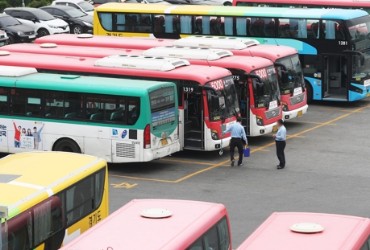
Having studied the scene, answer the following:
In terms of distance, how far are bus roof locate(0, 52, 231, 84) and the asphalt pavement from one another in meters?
2.21

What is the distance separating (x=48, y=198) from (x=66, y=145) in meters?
9.76

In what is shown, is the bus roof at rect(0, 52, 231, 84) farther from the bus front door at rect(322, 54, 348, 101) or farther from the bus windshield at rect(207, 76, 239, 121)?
the bus front door at rect(322, 54, 348, 101)

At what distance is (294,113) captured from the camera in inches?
1184

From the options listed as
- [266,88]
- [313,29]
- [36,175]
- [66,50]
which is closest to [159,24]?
[313,29]

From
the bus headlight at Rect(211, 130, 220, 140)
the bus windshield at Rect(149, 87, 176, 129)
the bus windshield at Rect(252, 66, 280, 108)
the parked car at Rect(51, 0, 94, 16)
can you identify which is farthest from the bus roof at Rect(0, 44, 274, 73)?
the parked car at Rect(51, 0, 94, 16)

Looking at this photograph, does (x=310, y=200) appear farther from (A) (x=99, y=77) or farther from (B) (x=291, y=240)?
(B) (x=291, y=240)

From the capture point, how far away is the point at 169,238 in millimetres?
13352

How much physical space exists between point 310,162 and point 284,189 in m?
3.02

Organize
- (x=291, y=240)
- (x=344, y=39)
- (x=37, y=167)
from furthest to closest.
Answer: (x=344, y=39), (x=37, y=167), (x=291, y=240)

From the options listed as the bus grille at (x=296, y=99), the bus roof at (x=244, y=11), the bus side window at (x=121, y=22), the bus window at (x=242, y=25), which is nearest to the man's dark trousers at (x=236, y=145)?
the bus grille at (x=296, y=99)

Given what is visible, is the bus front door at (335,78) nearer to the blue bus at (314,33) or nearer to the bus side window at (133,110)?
the blue bus at (314,33)

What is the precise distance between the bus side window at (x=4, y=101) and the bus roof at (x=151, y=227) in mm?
11635

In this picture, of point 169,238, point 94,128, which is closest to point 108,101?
point 94,128

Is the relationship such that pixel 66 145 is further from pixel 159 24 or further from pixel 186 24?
pixel 159 24
